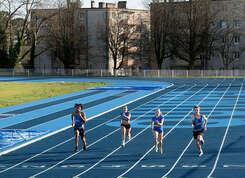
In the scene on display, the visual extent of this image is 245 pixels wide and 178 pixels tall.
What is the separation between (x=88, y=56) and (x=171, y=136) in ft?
213

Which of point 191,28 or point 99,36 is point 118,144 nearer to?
point 191,28

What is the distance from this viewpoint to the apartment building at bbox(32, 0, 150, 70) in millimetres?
83062

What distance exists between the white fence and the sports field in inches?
1375

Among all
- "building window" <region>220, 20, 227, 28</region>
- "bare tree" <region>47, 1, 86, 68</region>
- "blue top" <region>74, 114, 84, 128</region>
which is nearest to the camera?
"blue top" <region>74, 114, 84, 128</region>

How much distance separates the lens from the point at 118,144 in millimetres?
19906

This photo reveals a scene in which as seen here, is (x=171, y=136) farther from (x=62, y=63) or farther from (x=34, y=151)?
(x=62, y=63)

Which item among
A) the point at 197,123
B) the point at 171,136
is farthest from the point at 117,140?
the point at 197,123

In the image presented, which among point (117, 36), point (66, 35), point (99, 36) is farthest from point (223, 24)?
point (66, 35)

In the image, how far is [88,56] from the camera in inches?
3386

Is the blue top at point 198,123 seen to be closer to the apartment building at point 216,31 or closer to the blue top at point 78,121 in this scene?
the blue top at point 78,121

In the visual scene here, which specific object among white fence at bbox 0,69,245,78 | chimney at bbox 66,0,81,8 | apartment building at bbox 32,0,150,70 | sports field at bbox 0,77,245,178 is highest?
chimney at bbox 66,0,81,8

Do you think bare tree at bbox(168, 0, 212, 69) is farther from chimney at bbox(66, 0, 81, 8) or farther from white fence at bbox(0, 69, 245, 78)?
chimney at bbox(66, 0, 81, 8)

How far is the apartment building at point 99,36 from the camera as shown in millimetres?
83062

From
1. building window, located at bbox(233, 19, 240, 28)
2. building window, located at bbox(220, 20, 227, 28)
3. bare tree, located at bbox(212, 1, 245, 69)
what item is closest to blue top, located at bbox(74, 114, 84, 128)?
bare tree, located at bbox(212, 1, 245, 69)
